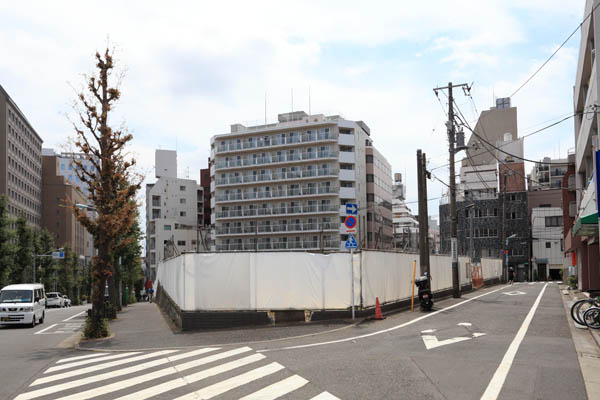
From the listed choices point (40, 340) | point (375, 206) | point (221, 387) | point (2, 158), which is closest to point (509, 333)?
point (221, 387)

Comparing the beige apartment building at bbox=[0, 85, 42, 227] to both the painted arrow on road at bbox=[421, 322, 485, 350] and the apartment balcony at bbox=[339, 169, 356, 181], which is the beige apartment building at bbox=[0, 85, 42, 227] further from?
the painted arrow on road at bbox=[421, 322, 485, 350]

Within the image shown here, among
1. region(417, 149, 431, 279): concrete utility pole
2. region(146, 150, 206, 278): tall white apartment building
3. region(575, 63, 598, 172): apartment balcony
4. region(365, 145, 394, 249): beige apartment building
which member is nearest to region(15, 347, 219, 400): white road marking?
region(417, 149, 431, 279): concrete utility pole

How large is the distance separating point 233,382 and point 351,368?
2.07 metres

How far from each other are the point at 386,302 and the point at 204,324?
6466 millimetres

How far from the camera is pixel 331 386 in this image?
314 inches

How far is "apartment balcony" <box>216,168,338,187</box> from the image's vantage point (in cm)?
7362

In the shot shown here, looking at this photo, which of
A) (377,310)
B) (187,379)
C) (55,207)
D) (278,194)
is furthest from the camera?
(55,207)

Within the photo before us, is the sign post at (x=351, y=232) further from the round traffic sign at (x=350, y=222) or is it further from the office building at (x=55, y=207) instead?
the office building at (x=55, y=207)

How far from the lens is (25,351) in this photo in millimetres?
14578

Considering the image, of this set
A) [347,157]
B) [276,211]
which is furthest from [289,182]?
[347,157]

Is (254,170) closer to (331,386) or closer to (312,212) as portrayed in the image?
(312,212)

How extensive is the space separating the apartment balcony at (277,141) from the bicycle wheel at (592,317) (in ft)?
201

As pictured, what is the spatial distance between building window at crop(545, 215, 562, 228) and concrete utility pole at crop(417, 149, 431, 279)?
62.4 meters

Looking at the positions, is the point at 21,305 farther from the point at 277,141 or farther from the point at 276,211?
the point at 277,141
